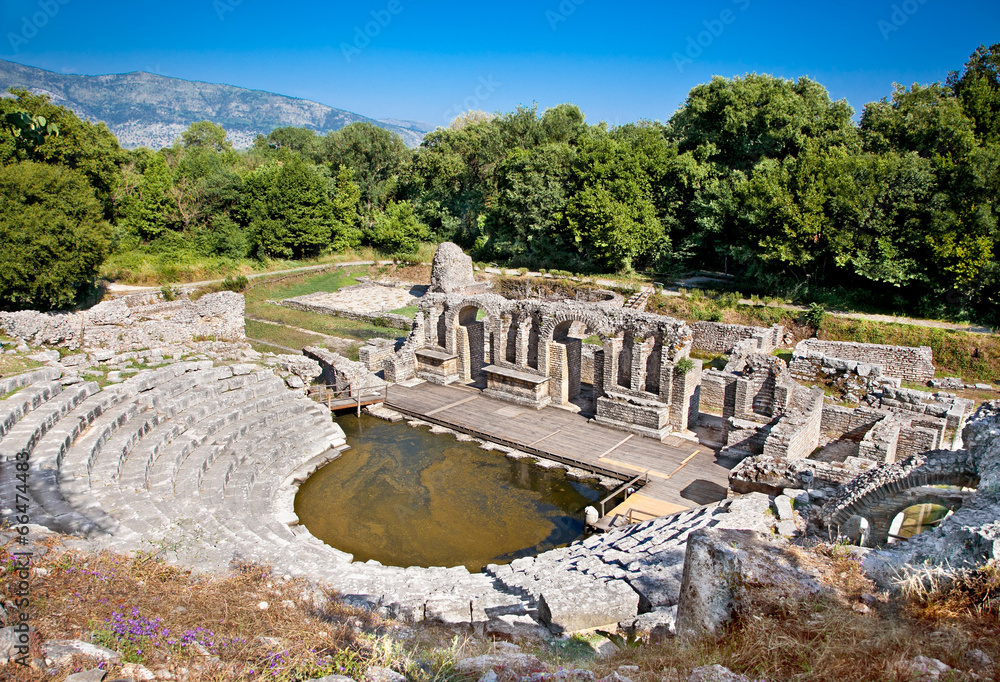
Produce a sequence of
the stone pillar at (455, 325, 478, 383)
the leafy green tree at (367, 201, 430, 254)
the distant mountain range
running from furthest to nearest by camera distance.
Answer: the distant mountain range < the leafy green tree at (367, 201, 430, 254) < the stone pillar at (455, 325, 478, 383)

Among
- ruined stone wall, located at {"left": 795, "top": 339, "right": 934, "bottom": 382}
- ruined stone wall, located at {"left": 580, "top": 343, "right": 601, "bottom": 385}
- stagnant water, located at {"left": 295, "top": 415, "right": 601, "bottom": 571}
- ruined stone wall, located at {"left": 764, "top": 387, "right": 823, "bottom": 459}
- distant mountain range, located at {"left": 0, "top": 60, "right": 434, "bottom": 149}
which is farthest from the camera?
distant mountain range, located at {"left": 0, "top": 60, "right": 434, "bottom": 149}

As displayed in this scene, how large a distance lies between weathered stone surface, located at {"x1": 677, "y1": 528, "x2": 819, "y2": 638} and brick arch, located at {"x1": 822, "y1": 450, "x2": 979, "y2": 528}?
342 centimetres

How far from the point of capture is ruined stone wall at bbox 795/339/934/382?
19.5 m

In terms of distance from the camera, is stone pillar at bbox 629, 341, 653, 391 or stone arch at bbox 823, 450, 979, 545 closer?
stone arch at bbox 823, 450, 979, 545

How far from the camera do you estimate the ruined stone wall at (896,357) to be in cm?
1950

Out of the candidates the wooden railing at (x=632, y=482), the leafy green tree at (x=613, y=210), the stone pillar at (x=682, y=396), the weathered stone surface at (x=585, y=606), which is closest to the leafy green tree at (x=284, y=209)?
the leafy green tree at (x=613, y=210)

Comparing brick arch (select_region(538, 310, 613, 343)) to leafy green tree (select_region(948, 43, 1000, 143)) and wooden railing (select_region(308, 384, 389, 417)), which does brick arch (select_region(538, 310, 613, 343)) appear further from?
leafy green tree (select_region(948, 43, 1000, 143))

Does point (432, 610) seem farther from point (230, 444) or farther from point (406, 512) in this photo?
point (230, 444)

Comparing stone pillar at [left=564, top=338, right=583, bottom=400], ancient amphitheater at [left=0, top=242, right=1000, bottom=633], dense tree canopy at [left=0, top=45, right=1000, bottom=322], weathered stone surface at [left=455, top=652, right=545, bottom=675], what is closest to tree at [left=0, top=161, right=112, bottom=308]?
dense tree canopy at [left=0, top=45, right=1000, bottom=322]

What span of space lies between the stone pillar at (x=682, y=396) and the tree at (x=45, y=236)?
2279 centimetres

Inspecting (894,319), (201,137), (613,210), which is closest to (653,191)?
(613,210)

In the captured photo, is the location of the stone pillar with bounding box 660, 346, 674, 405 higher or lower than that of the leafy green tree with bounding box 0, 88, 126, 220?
lower

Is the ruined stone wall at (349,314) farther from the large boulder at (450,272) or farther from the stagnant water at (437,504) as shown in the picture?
the stagnant water at (437,504)

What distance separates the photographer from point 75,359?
15.8 meters
